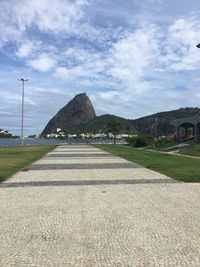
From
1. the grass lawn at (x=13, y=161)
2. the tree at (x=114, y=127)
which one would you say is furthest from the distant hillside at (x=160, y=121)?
the grass lawn at (x=13, y=161)

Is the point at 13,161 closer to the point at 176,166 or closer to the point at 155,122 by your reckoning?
the point at 176,166

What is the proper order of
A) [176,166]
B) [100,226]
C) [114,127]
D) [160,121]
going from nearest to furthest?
[100,226], [176,166], [114,127], [160,121]

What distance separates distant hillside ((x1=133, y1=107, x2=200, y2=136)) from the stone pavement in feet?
453

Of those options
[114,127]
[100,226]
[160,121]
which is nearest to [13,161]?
[100,226]

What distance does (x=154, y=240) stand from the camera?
279 inches

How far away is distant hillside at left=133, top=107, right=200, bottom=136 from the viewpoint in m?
155

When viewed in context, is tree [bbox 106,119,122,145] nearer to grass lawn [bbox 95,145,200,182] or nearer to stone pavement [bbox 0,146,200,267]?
grass lawn [bbox 95,145,200,182]

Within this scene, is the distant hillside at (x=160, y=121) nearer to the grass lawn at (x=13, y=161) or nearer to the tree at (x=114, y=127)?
the tree at (x=114, y=127)

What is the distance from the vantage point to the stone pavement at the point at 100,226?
622cm

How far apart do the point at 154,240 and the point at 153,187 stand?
22.4 feet

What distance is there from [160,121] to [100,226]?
15713 centimetres

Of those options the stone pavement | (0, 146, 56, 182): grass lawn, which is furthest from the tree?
the stone pavement

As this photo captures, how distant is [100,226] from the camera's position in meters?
8.13

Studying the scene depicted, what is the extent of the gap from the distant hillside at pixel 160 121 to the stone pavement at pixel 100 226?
13822 cm
